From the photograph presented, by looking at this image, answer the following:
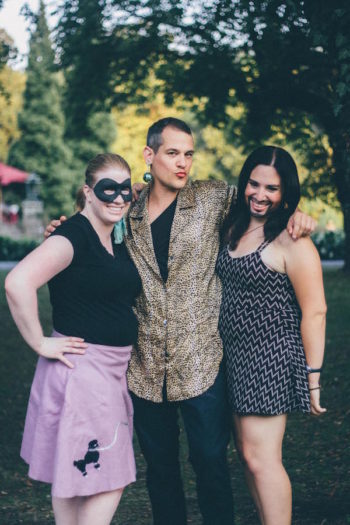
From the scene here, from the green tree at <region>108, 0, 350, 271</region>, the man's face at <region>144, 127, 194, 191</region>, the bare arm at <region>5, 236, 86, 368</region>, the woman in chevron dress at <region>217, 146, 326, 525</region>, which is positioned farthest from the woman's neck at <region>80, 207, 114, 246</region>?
the green tree at <region>108, 0, 350, 271</region>

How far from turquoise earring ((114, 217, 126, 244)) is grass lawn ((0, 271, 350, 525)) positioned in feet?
6.48

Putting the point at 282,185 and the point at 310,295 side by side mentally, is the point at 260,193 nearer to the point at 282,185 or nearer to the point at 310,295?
the point at 282,185

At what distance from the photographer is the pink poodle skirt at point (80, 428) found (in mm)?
3088

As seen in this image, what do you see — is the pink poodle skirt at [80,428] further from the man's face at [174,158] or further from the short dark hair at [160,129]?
the short dark hair at [160,129]

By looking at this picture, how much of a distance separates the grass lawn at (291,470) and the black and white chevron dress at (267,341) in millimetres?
896

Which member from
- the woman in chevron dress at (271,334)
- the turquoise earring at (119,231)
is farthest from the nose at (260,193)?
the turquoise earring at (119,231)

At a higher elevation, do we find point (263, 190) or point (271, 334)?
point (263, 190)

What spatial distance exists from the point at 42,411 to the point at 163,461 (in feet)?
2.87

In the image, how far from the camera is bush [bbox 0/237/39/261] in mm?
24219

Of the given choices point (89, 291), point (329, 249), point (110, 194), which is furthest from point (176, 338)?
point (329, 249)

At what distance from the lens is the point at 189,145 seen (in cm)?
369

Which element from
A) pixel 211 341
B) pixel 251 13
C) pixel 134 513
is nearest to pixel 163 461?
pixel 211 341

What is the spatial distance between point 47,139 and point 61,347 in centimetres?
3822

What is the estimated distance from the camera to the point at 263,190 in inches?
139
